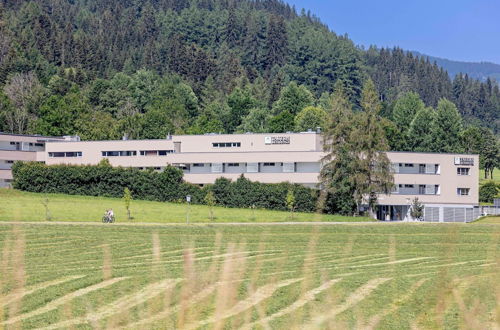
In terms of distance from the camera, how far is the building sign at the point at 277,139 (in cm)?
10794

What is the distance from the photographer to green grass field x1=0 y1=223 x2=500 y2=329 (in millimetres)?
6391

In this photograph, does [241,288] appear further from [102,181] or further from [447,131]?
[447,131]

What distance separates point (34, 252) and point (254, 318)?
21303 mm

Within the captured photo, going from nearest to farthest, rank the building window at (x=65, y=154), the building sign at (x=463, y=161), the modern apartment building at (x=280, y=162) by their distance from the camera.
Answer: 1. the modern apartment building at (x=280, y=162)
2. the building sign at (x=463, y=161)
3. the building window at (x=65, y=154)

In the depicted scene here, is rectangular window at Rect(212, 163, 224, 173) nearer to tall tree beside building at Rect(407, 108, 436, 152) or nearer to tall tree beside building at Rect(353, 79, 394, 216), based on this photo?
tall tree beside building at Rect(353, 79, 394, 216)

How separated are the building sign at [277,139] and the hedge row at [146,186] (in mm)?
10234

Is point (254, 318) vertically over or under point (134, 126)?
under

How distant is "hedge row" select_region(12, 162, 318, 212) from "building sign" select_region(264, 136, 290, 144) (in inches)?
403

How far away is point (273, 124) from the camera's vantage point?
17925 cm

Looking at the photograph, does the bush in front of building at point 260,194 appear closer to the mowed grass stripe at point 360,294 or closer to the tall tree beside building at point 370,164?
the tall tree beside building at point 370,164

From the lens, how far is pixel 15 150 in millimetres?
117812

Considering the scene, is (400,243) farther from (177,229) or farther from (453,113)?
(453,113)

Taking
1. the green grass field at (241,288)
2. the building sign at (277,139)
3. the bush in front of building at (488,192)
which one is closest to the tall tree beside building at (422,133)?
the bush in front of building at (488,192)

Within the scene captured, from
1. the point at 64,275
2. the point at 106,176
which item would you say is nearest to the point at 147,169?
the point at 106,176
